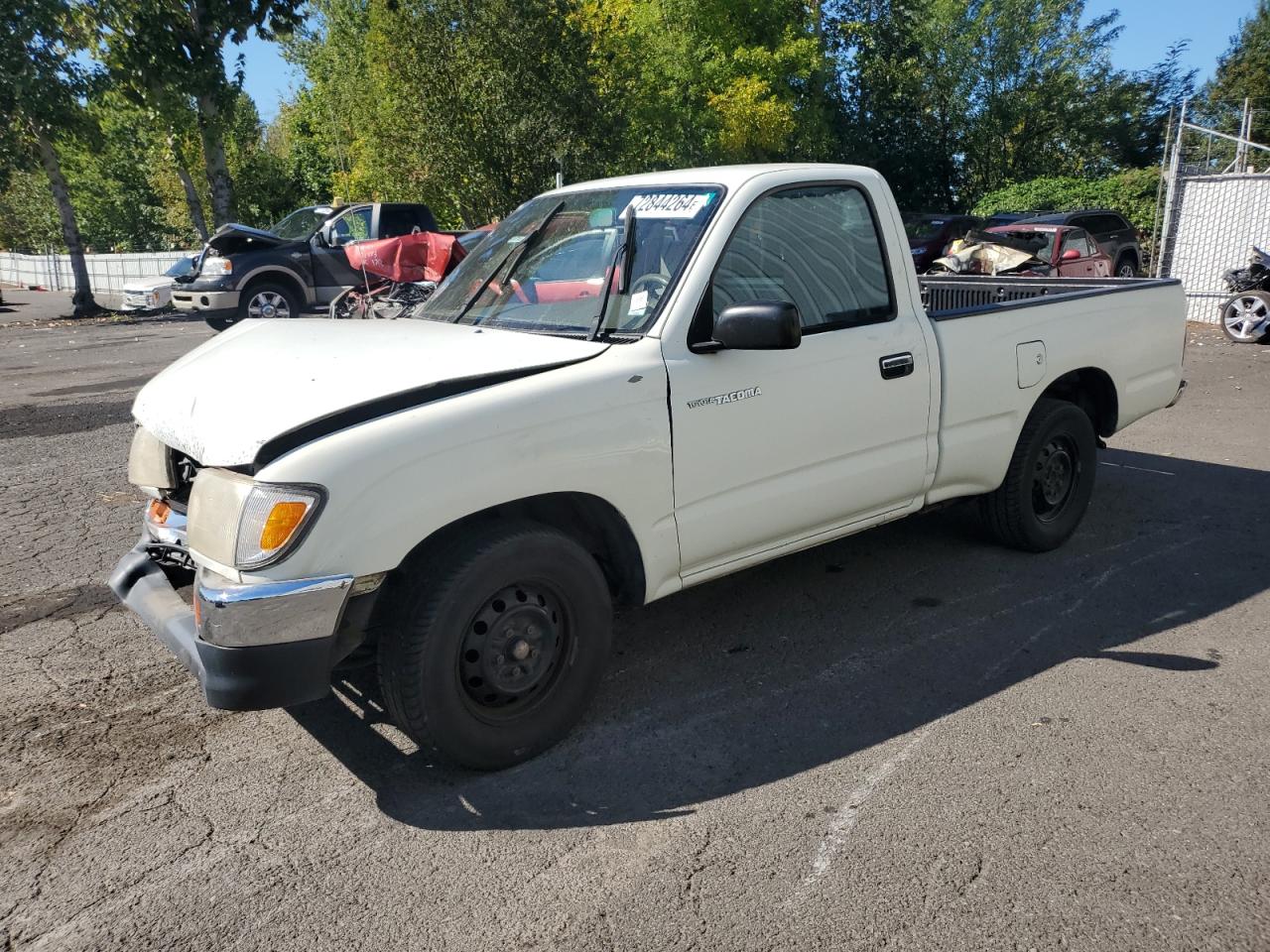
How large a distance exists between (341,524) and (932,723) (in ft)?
7.27

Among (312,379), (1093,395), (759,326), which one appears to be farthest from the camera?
(1093,395)

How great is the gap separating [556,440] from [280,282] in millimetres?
14460

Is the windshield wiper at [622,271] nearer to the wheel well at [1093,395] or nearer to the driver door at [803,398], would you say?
the driver door at [803,398]

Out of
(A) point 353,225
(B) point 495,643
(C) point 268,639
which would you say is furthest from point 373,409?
(A) point 353,225

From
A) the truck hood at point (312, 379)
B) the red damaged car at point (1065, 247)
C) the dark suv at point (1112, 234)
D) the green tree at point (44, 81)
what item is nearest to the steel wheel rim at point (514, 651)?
the truck hood at point (312, 379)

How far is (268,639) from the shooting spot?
2.91 meters

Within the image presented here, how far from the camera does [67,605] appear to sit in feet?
16.2

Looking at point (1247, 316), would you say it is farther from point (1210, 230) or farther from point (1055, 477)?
point (1055, 477)

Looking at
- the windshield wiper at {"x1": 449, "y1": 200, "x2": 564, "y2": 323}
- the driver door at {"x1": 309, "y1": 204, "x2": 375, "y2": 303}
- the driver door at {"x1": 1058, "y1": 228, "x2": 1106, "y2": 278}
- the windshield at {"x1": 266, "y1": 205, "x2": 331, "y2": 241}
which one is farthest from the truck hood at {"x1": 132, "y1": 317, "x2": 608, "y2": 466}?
the windshield at {"x1": 266, "y1": 205, "x2": 331, "y2": 241}

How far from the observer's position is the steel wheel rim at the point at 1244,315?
13266 millimetres

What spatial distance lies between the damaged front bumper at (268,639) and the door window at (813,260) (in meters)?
1.81

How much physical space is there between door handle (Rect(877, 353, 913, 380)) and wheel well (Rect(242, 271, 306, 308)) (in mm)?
13870

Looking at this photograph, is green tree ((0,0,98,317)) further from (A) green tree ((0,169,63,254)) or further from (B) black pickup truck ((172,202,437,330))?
(A) green tree ((0,169,63,254))

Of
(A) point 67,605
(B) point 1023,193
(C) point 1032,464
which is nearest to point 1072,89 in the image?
(B) point 1023,193
